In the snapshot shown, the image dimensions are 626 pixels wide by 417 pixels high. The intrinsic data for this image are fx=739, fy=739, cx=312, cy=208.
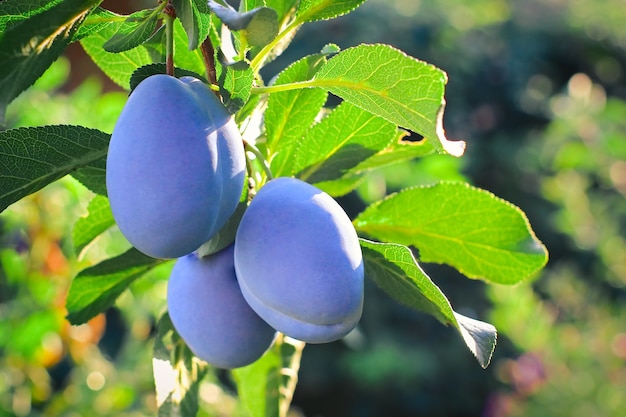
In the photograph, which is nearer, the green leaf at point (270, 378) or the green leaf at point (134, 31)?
the green leaf at point (134, 31)

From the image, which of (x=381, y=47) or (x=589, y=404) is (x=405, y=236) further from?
(x=589, y=404)

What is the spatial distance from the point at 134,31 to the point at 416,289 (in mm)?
205

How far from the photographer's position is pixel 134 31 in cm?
39

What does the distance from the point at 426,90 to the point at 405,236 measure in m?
0.18

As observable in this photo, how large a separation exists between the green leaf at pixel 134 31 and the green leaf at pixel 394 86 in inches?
3.7

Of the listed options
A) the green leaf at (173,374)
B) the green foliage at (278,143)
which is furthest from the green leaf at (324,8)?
the green leaf at (173,374)

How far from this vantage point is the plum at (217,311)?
426mm

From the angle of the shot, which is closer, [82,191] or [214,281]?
[214,281]

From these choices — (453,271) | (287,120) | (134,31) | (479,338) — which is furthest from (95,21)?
(453,271)

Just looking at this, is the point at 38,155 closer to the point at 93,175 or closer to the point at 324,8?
the point at 93,175

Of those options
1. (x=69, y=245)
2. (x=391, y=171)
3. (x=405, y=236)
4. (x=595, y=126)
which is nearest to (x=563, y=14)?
(x=595, y=126)

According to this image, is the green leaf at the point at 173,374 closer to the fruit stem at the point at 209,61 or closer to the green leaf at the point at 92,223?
the green leaf at the point at 92,223

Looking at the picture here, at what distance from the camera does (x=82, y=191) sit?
935 millimetres

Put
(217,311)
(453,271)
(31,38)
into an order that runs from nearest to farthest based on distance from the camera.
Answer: (31,38), (217,311), (453,271)
